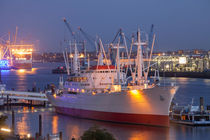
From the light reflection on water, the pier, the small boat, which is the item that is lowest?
the light reflection on water

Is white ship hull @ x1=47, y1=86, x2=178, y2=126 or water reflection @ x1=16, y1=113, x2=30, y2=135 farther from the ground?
white ship hull @ x1=47, y1=86, x2=178, y2=126

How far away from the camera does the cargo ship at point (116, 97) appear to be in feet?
71.6

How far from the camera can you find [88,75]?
86.1 ft

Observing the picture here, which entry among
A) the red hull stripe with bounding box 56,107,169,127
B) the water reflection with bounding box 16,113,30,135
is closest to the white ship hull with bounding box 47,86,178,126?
the red hull stripe with bounding box 56,107,169,127

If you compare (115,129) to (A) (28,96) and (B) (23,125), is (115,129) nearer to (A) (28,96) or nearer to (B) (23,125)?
(B) (23,125)

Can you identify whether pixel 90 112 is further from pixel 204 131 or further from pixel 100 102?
pixel 204 131

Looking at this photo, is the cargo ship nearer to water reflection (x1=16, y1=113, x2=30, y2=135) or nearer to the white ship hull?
the white ship hull

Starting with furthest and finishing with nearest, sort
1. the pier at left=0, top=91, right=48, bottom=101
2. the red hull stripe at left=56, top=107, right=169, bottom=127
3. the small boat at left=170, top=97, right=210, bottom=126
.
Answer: the pier at left=0, top=91, right=48, bottom=101, the small boat at left=170, top=97, right=210, bottom=126, the red hull stripe at left=56, top=107, right=169, bottom=127

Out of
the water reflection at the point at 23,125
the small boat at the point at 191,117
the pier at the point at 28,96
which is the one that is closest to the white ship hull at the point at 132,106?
the small boat at the point at 191,117

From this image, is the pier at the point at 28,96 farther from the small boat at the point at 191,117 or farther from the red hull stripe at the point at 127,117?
the small boat at the point at 191,117

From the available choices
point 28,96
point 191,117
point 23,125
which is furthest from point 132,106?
point 28,96

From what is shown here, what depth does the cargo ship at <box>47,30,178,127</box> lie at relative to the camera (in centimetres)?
2181

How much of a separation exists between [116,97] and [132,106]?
1.07 metres

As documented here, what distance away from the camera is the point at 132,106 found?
2241cm
